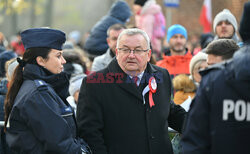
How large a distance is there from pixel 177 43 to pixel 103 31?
1694mm

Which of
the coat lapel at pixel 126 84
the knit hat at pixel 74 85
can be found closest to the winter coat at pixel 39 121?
the coat lapel at pixel 126 84

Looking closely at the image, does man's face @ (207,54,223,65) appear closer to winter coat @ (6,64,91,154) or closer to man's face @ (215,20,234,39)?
winter coat @ (6,64,91,154)

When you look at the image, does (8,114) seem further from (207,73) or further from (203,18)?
(203,18)

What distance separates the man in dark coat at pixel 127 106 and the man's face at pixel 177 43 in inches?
119

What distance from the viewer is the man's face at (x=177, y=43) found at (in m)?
7.38

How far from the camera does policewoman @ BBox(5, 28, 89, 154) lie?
375 centimetres

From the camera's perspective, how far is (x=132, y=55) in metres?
4.30

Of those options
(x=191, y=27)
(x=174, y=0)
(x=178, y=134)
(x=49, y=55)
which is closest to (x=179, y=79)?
(x=178, y=134)

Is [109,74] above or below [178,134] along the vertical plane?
above

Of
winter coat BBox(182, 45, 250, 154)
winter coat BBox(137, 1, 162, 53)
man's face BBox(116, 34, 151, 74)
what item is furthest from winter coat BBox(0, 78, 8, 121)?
winter coat BBox(137, 1, 162, 53)

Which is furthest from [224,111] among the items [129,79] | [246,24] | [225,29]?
[225,29]

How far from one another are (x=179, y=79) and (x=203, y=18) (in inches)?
375

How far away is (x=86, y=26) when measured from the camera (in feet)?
98.5

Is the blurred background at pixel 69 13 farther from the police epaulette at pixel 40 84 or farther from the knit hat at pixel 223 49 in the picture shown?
the police epaulette at pixel 40 84
